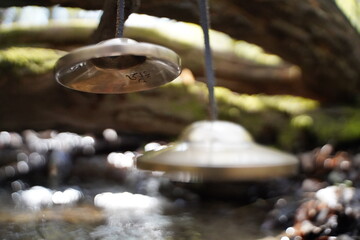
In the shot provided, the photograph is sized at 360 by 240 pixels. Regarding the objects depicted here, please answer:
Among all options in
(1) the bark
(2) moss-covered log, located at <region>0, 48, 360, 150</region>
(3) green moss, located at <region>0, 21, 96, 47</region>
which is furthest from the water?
(3) green moss, located at <region>0, 21, 96, 47</region>

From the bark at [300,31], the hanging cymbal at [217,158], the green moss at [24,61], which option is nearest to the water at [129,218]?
the green moss at [24,61]

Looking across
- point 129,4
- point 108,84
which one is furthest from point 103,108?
point 108,84

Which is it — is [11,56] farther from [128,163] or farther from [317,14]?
[317,14]

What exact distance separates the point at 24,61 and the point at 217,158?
4.80m

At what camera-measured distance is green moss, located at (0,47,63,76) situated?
5145 mm

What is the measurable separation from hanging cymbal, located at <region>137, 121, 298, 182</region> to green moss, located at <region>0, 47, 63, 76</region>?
443cm

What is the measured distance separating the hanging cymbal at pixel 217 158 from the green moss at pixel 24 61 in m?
4.43

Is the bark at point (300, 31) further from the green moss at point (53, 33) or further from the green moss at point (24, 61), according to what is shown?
the green moss at point (53, 33)

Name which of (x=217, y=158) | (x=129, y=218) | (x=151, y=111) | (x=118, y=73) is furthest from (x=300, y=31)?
(x=217, y=158)

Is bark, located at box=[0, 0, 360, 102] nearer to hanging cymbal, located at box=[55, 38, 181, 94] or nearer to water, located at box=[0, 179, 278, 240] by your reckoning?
water, located at box=[0, 179, 278, 240]

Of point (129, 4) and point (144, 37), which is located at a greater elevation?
point (129, 4)

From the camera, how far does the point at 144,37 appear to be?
264 inches

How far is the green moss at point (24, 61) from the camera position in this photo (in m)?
5.14

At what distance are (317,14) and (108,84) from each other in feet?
11.9
